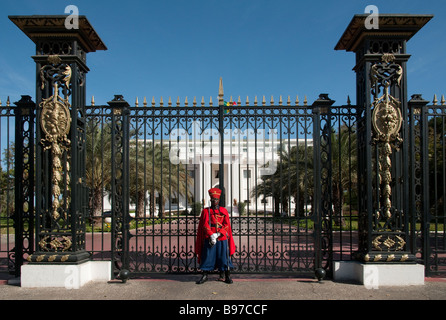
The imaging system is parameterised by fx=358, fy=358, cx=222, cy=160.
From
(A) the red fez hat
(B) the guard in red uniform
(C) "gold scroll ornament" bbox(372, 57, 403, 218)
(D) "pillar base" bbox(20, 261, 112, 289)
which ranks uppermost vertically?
(C) "gold scroll ornament" bbox(372, 57, 403, 218)

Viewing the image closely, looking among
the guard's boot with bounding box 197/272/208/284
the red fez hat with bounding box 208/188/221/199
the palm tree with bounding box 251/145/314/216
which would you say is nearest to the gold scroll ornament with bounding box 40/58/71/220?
the red fez hat with bounding box 208/188/221/199

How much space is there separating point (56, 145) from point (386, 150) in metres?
6.20

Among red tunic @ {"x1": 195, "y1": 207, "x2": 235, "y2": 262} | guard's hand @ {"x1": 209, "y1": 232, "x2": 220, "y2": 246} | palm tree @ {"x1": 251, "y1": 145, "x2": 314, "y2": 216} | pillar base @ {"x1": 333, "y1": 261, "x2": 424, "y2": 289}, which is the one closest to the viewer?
pillar base @ {"x1": 333, "y1": 261, "x2": 424, "y2": 289}

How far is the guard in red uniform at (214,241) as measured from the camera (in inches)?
273

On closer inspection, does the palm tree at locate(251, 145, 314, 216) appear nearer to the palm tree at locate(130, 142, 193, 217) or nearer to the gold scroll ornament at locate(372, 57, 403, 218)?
the gold scroll ornament at locate(372, 57, 403, 218)

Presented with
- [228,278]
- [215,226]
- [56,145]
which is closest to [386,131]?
[215,226]

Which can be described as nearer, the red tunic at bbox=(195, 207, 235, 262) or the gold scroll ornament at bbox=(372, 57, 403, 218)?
the gold scroll ornament at bbox=(372, 57, 403, 218)

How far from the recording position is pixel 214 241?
6.89m

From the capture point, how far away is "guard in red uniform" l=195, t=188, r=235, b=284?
22.7ft

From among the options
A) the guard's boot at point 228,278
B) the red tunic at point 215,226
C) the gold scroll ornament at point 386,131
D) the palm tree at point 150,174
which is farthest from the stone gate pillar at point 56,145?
the gold scroll ornament at point 386,131

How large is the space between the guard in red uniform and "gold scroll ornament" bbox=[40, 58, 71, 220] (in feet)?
8.89

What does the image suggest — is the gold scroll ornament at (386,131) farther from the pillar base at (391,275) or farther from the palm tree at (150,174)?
the palm tree at (150,174)

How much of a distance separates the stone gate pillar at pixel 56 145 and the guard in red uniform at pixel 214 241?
7.59 feet

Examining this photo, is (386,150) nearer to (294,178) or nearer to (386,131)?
(386,131)
